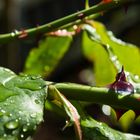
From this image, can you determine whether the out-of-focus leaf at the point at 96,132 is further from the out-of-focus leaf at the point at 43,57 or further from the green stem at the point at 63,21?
the out-of-focus leaf at the point at 43,57

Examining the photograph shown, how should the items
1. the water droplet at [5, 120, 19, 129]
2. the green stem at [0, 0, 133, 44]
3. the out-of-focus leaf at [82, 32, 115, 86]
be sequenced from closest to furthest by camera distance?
the water droplet at [5, 120, 19, 129]
the green stem at [0, 0, 133, 44]
the out-of-focus leaf at [82, 32, 115, 86]

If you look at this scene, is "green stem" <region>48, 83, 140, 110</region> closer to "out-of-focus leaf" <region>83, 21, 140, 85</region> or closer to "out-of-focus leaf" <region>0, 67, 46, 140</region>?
"out-of-focus leaf" <region>0, 67, 46, 140</region>

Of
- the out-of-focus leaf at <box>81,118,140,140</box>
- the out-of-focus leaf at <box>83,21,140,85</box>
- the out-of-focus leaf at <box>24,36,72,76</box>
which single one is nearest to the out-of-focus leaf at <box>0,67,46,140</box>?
the out-of-focus leaf at <box>81,118,140,140</box>

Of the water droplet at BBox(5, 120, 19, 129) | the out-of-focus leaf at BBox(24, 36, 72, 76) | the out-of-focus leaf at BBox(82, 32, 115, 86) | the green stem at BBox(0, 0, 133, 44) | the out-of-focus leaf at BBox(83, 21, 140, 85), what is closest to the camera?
the water droplet at BBox(5, 120, 19, 129)

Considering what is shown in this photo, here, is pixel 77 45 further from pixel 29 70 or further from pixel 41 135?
pixel 29 70

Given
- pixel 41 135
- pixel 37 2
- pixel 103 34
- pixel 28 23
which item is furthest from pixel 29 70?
pixel 37 2

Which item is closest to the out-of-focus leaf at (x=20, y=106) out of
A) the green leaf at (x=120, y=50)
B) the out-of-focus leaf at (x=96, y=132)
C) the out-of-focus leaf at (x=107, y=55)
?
the out-of-focus leaf at (x=96, y=132)

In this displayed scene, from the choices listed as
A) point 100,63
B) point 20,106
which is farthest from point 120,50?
point 20,106
